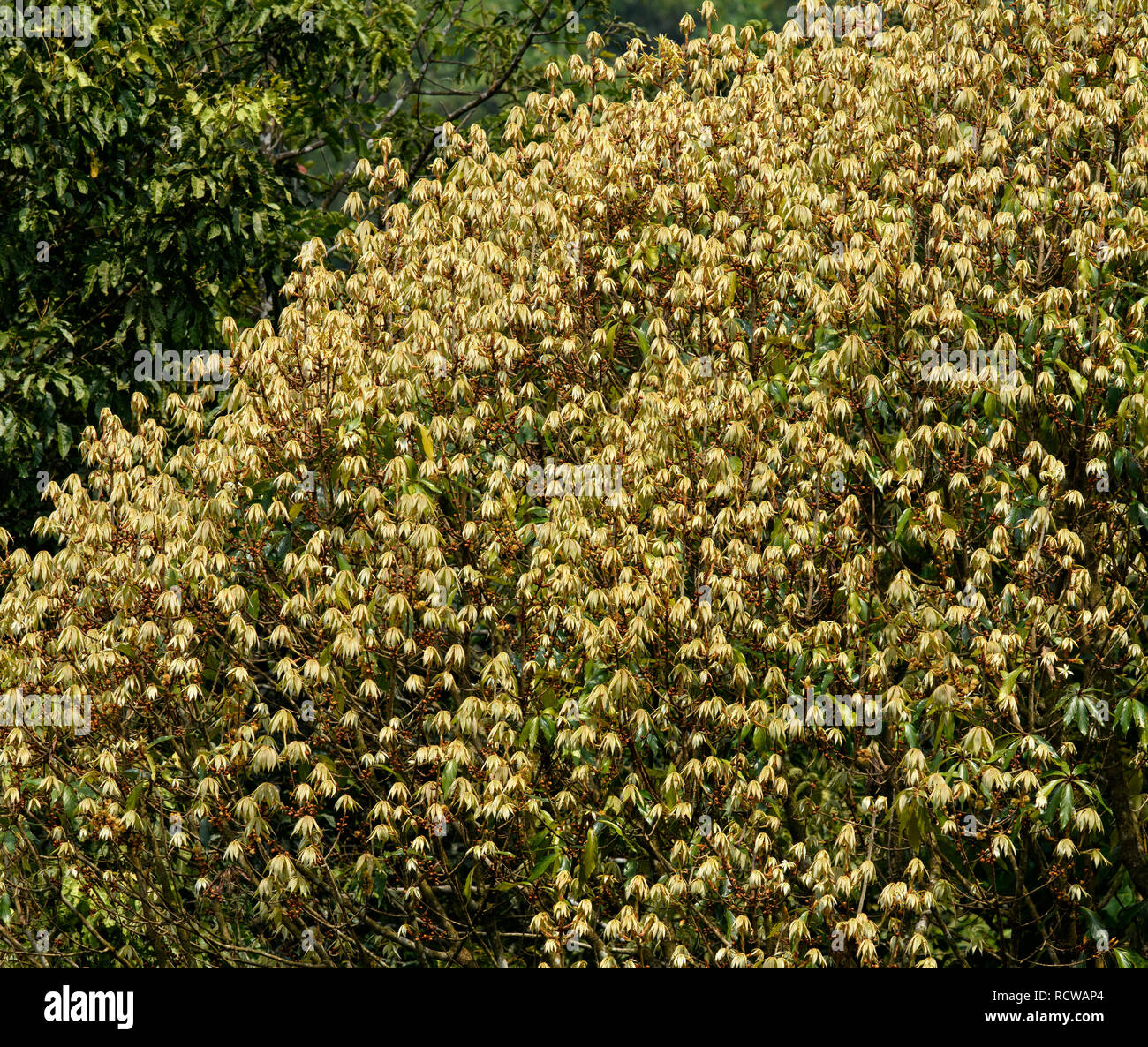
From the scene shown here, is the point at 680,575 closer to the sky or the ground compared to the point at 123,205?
closer to the ground

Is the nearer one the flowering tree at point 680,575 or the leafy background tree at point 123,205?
the flowering tree at point 680,575

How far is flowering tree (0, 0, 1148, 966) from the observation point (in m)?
7.37

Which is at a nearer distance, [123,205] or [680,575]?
[680,575]

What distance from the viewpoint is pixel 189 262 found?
1186cm

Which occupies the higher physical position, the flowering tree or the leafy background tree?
the leafy background tree

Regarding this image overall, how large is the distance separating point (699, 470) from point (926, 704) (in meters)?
1.73

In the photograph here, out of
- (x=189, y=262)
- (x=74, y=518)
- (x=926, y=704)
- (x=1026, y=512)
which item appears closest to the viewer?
(x=926, y=704)

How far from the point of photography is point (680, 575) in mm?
7375

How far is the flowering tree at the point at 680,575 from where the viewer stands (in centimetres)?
737

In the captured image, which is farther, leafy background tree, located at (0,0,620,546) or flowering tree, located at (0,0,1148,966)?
leafy background tree, located at (0,0,620,546)

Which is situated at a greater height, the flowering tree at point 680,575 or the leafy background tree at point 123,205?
the leafy background tree at point 123,205

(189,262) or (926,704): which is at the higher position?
(189,262)
